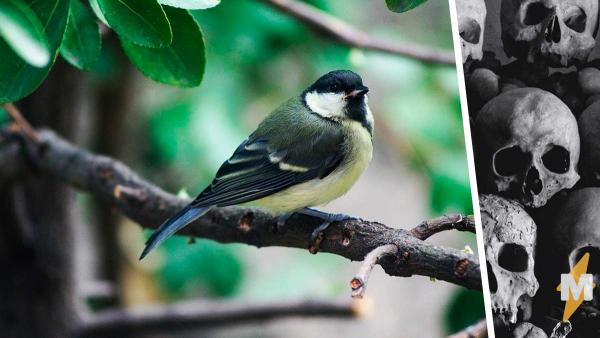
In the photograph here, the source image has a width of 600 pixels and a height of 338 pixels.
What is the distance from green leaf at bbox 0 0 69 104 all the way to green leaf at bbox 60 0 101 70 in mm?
96

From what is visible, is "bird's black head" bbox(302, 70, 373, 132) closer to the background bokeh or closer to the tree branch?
the tree branch

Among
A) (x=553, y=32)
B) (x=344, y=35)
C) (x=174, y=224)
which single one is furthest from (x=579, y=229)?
(x=344, y=35)

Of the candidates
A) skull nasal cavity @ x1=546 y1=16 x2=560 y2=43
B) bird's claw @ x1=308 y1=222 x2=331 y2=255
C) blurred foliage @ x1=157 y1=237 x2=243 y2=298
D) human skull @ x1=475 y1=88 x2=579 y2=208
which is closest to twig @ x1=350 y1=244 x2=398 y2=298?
bird's claw @ x1=308 y1=222 x2=331 y2=255

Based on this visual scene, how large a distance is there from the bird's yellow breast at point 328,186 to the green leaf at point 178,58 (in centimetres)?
17

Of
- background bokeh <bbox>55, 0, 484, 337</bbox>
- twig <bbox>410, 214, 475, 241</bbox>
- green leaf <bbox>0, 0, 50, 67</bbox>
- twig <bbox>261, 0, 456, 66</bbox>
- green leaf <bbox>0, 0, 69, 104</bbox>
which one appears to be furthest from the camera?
background bokeh <bbox>55, 0, 484, 337</bbox>

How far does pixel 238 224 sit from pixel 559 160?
1.12 ft

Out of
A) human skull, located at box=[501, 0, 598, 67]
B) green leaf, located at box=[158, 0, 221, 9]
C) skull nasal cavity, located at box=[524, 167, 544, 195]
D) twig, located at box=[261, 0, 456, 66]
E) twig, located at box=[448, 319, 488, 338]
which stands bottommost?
twig, located at box=[448, 319, 488, 338]

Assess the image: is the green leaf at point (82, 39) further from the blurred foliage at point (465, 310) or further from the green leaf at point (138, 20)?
the blurred foliage at point (465, 310)

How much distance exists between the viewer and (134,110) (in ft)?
5.23

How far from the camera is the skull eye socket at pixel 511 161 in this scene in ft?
2.74

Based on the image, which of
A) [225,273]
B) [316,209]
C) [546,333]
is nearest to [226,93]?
[225,273]

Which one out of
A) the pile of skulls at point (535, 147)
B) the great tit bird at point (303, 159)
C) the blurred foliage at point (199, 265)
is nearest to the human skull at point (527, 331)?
the pile of skulls at point (535, 147)

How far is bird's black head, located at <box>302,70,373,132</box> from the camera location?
2.73 feet

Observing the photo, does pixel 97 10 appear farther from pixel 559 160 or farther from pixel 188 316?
pixel 188 316
